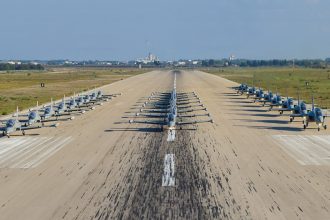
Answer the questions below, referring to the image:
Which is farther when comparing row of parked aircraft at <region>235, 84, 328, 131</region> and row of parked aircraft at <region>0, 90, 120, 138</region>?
row of parked aircraft at <region>235, 84, 328, 131</region>

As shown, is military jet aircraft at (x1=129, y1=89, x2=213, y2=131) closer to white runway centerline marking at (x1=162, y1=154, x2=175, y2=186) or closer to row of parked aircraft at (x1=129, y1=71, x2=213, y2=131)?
row of parked aircraft at (x1=129, y1=71, x2=213, y2=131)

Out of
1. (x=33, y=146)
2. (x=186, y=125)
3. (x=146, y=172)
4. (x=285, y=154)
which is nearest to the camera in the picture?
(x=146, y=172)

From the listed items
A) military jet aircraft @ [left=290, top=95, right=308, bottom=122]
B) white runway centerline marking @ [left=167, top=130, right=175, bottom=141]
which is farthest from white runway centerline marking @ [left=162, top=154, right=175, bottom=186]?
military jet aircraft @ [left=290, top=95, right=308, bottom=122]

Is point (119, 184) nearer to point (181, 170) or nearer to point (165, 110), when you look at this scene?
point (181, 170)

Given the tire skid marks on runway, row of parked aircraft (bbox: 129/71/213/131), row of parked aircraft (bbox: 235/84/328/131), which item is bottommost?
the tire skid marks on runway

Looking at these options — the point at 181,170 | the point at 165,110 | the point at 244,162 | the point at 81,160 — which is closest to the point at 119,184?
the point at 181,170

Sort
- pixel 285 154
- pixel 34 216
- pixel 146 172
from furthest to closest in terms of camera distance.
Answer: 1. pixel 285 154
2. pixel 146 172
3. pixel 34 216

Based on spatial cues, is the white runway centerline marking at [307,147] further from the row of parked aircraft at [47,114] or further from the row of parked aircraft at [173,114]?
the row of parked aircraft at [47,114]
